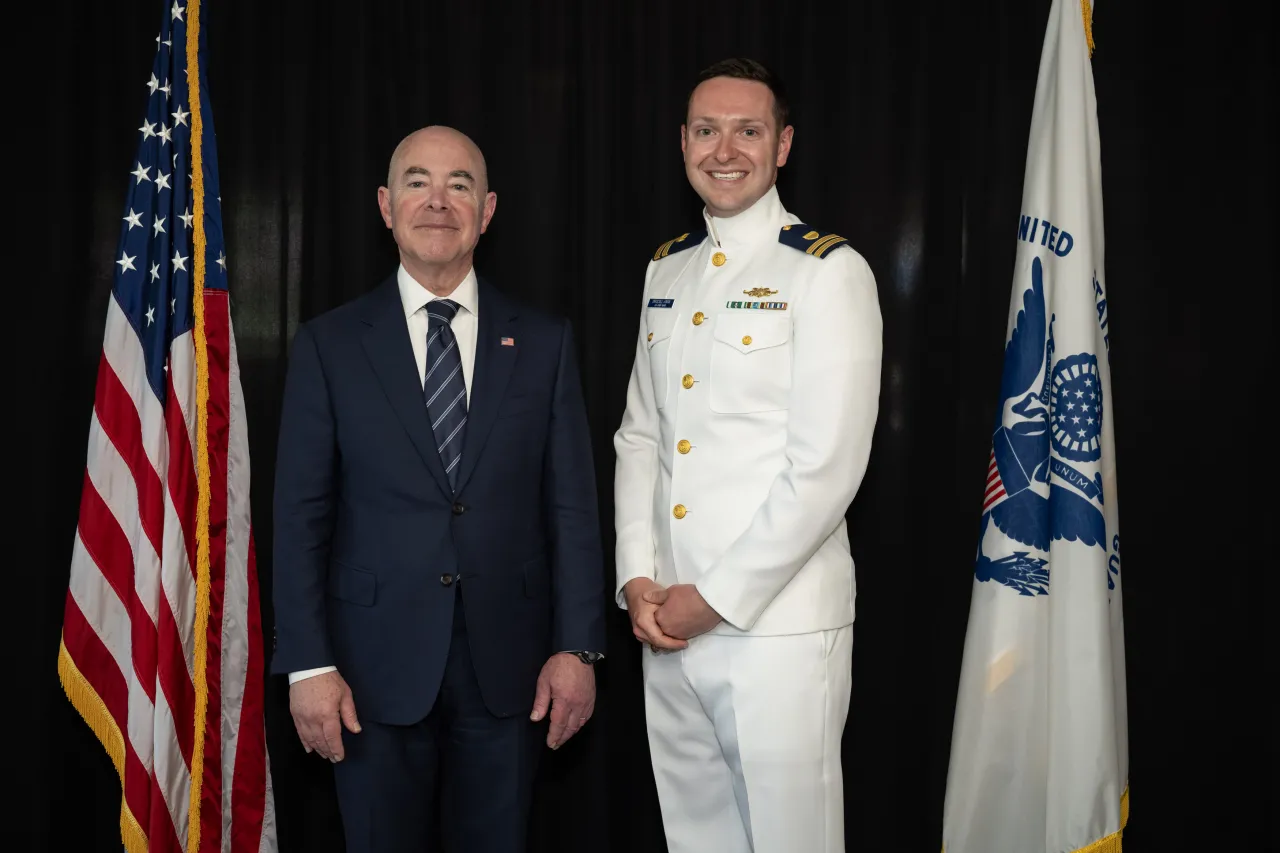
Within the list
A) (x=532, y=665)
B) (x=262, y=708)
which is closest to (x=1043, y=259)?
(x=532, y=665)

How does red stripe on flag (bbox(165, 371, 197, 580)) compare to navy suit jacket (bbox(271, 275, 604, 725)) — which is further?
red stripe on flag (bbox(165, 371, 197, 580))

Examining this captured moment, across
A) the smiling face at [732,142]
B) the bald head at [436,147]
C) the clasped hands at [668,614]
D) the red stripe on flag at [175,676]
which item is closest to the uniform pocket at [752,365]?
the smiling face at [732,142]

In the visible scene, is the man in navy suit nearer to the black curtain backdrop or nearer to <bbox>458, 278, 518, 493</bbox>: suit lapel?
<bbox>458, 278, 518, 493</bbox>: suit lapel

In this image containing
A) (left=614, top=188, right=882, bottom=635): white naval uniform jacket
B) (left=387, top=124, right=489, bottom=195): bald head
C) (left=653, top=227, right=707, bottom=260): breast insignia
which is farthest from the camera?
(left=653, top=227, right=707, bottom=260): breast insignia

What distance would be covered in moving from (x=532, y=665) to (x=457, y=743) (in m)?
0.20

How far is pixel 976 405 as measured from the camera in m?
2.75

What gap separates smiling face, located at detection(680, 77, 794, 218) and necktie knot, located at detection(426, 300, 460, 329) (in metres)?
0.55

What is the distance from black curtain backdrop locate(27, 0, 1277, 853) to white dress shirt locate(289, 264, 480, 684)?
0.66 meters

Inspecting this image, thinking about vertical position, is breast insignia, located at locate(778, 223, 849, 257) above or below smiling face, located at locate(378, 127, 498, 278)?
below

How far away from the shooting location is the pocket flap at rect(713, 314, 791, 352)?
197cm

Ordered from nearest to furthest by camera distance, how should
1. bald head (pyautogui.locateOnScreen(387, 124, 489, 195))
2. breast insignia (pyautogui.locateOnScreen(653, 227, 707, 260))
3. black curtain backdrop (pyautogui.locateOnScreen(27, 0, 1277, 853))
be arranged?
bald head (pyautogui.locateOnScreen(387, 124, 489, 195)), breast insignia (pyautogui.locateOnScreen(653, 227, 707, 260)), black curtain backdrop (pyautogui.locateOnScreen(27, 0, 1277, 853))

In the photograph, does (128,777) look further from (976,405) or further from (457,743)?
(976,405)

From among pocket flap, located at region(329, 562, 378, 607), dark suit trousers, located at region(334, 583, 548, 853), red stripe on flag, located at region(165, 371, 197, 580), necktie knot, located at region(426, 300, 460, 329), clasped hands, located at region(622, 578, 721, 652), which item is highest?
necktie knot, located at region(426, 300, 460, 329)

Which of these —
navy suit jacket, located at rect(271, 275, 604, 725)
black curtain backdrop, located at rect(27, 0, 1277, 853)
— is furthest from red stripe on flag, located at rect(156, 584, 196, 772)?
navy suit jacket, located at rect(271, 275, 604, 725)
